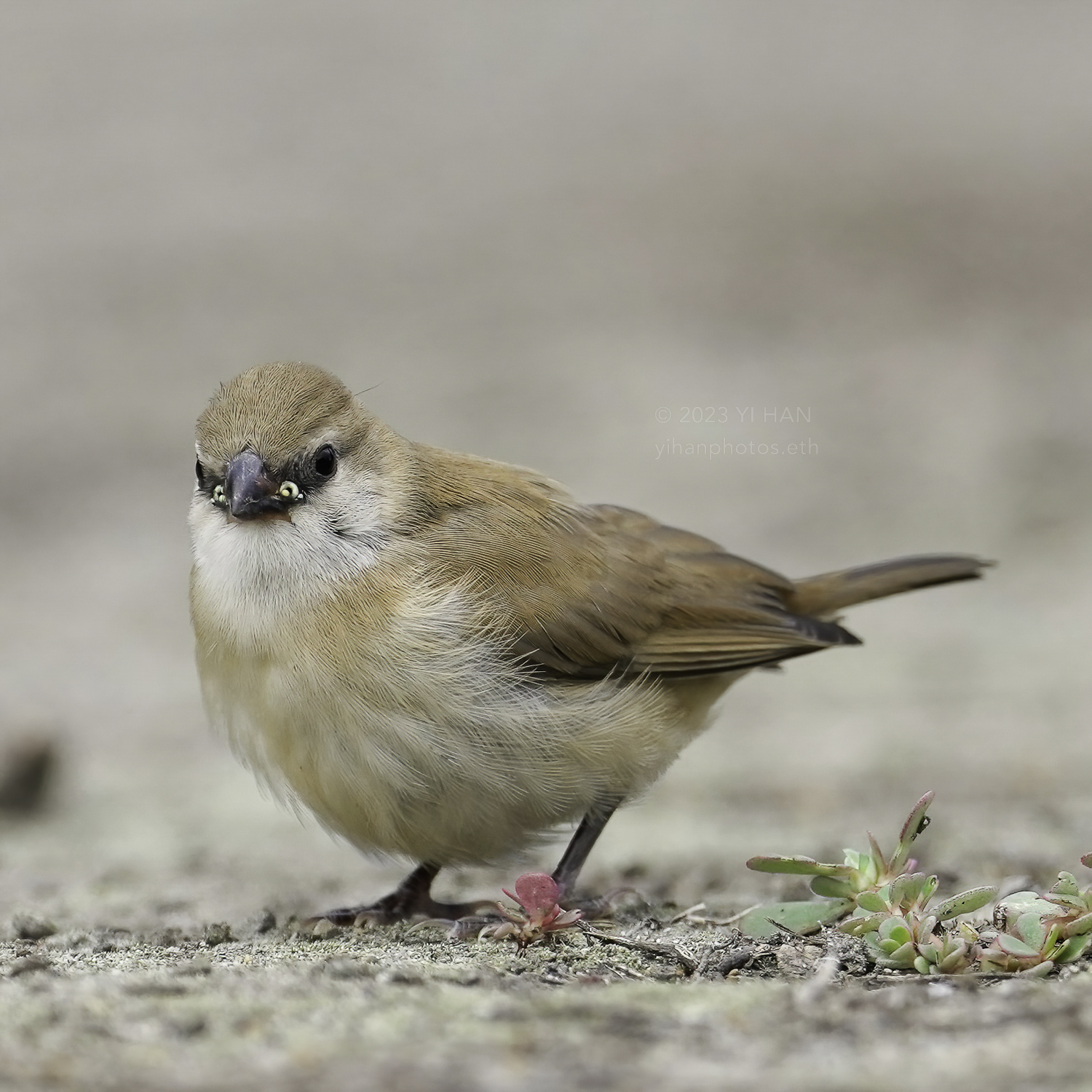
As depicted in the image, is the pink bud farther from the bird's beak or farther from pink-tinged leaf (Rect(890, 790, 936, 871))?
the bird's beak

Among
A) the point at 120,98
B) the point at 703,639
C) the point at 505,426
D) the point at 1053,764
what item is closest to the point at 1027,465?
the point at 505,426

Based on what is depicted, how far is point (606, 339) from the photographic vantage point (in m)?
14.8

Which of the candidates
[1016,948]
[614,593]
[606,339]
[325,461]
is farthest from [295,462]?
[606,339]

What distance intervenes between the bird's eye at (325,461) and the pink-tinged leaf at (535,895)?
1552mm

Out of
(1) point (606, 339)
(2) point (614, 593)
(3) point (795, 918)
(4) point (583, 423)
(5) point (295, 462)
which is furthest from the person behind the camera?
(1) point (606, 339)

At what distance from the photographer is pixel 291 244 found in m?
17.5

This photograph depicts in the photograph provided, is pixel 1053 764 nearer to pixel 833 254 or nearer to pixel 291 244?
pixel 833 254

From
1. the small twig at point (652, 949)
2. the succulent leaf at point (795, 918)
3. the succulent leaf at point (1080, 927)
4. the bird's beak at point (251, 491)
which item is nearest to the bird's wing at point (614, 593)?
the bird's beak at point (251, 491)

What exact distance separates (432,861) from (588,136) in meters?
15.7

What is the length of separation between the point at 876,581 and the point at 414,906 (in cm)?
228

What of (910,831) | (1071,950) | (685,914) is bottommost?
(685,914)

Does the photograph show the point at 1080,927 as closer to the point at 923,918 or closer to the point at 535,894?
the point at 923,918

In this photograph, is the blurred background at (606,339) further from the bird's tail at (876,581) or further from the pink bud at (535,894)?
the pink bud at (535,894)

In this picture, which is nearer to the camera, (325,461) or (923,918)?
(923,918)
